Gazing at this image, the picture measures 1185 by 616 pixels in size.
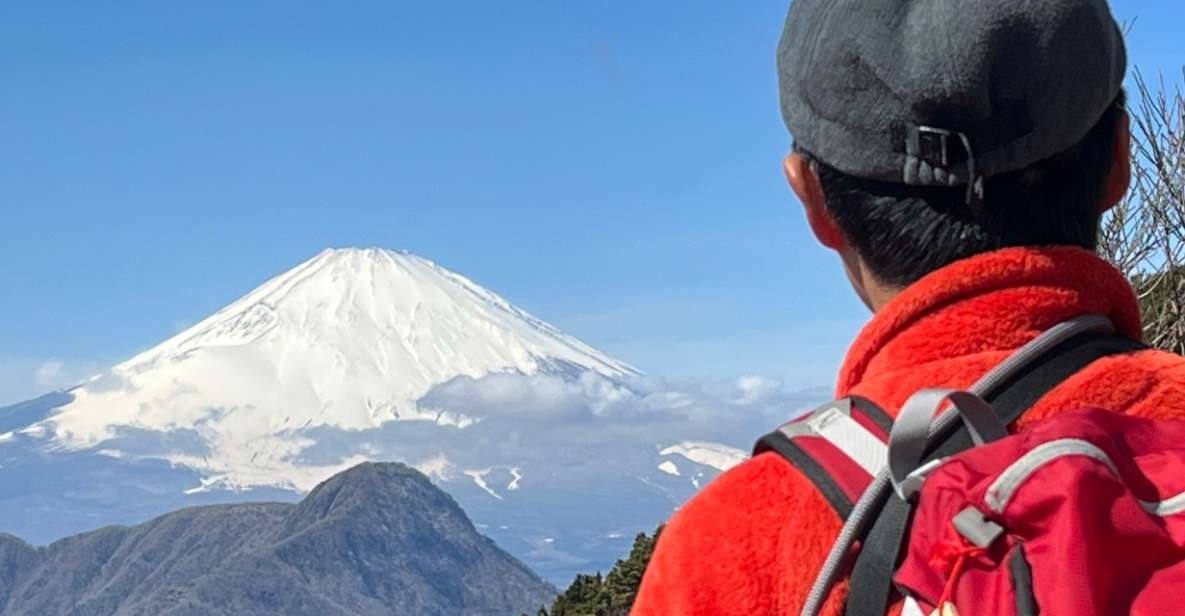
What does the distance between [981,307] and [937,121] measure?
0.20 metres

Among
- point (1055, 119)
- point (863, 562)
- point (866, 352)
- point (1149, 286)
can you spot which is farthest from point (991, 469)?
point (1149, 286)

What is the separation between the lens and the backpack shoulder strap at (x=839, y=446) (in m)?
1.76

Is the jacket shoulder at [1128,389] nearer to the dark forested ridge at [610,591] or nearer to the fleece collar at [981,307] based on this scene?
the fleece collar at [981,307]

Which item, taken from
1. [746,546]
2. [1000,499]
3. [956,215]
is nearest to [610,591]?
[956,215]

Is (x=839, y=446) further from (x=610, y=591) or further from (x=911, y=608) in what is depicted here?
(x=610, y=591)

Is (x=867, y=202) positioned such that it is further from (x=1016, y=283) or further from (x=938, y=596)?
(x=938, y=596)

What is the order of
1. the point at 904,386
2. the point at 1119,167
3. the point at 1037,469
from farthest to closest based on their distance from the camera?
the point at 1119,167 < the point at 904,386 < the point at 1037,469

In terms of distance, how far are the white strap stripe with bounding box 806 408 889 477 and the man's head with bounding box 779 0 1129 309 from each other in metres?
0.25

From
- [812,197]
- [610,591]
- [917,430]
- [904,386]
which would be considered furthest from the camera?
[610,591]

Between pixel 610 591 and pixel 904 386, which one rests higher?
pixel 904 386

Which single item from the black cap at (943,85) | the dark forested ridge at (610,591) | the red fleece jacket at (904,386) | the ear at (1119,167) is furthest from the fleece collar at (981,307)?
the dark forested ridge at (610,591)

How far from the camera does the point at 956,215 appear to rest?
6.38 ft

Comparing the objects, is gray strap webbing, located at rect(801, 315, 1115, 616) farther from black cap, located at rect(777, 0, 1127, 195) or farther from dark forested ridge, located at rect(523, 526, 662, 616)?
dark forested ridge, located at rect(523, 526, 662, 616)

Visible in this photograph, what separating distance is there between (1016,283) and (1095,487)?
0.39 meters
